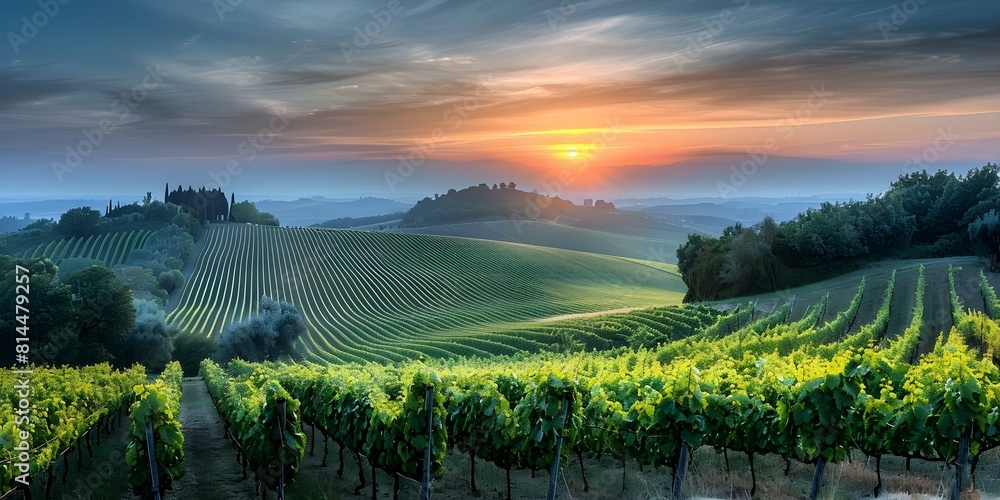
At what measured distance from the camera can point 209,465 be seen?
59.3ft

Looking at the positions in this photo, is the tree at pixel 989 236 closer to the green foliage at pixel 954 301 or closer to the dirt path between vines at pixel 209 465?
the green foliage at pixel 954 301

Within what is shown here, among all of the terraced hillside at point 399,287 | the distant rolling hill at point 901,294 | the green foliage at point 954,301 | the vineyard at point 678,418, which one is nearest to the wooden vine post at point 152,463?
the vineyard at point 678,418

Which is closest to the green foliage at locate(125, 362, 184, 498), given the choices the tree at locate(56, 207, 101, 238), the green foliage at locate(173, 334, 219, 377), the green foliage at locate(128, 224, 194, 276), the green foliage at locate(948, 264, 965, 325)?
the green foliage at locate(948, 264, 965, 325)

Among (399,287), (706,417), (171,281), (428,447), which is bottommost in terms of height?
(399,287)

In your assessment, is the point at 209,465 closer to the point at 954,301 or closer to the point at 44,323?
the point at 954,301

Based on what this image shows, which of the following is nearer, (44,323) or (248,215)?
(44,323)

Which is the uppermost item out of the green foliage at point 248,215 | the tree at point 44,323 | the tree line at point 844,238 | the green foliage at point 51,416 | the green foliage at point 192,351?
the green foliage at point 248,215

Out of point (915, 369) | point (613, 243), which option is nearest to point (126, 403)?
point (915, 369)

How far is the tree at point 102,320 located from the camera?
58219mm

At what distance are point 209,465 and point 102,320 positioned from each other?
49.1m

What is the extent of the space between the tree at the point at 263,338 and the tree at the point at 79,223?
58.0m

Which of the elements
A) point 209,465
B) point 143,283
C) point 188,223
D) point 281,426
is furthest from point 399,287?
point 281,426

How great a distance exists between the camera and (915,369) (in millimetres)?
14102

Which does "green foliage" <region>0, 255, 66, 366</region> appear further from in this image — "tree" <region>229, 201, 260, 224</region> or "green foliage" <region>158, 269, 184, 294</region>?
"tree" <region>229, 201, 260, 224</region>
